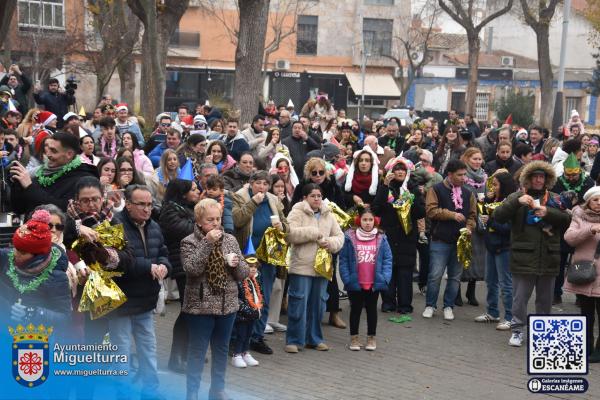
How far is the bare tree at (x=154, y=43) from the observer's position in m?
19.2

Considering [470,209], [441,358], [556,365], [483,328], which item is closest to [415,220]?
[470,209]

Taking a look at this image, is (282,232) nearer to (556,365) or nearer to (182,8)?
(556,365)

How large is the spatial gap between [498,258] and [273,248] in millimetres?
3021

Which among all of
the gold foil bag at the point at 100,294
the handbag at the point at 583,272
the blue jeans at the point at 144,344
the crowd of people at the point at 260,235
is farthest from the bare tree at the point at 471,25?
the gold foil bag at the point at 100,294

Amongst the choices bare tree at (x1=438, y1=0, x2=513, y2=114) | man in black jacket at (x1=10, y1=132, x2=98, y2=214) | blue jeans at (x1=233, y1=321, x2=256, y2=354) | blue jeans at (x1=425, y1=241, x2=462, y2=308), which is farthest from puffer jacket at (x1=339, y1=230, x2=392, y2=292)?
bare tree at (x1=438, y1=0, x2=513, y2=114)

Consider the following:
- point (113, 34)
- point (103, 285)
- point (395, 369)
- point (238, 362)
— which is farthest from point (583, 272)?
point (113, 34)

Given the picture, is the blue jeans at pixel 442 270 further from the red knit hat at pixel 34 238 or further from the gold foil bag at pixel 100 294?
the red knit hat at pixel 34 238

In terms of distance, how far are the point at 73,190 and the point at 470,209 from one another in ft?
16.7

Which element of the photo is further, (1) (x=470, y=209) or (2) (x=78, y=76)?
(2) (x=78, y=76)

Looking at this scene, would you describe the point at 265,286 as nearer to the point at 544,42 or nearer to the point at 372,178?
the point at 372,178

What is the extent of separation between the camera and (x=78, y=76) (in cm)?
5169

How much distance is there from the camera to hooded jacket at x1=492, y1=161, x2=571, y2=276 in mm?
9922

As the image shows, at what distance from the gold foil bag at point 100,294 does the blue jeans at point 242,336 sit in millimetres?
1827

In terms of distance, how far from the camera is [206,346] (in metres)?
7.58
